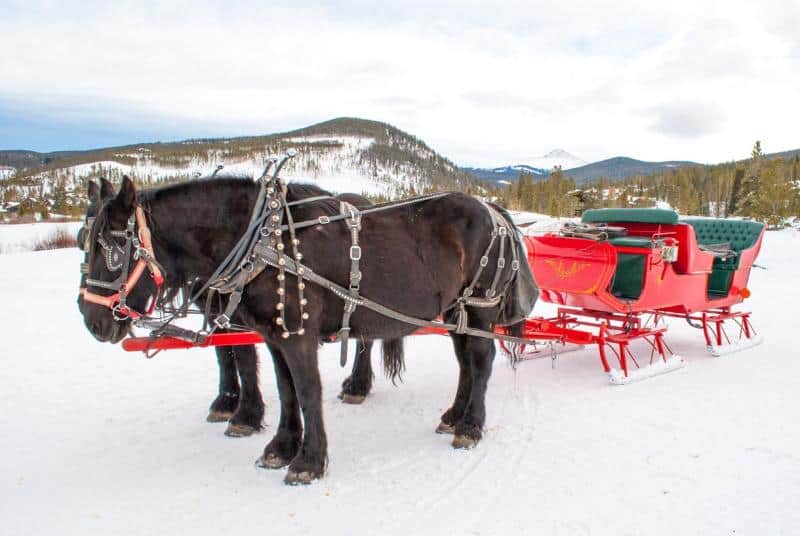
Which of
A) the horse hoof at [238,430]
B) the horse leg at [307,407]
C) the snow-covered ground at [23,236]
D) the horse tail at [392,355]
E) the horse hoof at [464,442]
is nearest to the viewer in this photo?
the horse leg at [307,407]

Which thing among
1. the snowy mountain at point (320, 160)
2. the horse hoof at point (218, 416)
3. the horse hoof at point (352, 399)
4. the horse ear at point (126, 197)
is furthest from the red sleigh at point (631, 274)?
the snowy mountain at point (320, 160)

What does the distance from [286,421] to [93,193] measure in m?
1.96

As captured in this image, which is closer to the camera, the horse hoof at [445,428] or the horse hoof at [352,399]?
the horse hoof at [445,428]

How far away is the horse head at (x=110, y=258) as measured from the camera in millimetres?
3266

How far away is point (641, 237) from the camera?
6324 mm

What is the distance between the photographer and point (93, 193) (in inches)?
132

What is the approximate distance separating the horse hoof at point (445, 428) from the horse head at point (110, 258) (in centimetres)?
245

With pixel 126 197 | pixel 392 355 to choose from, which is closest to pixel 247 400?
pixel 392 355

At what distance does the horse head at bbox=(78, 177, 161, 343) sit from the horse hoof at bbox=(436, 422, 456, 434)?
2451mm

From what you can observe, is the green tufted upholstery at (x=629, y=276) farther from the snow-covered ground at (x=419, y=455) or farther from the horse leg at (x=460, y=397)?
the horse leg at (x=460, y=397)

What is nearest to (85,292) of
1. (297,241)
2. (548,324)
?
(297,241)

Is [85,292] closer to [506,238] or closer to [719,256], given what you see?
[506,238]

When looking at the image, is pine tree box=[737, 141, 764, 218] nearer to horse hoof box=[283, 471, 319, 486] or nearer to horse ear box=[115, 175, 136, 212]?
horse hoof box=[283, 471, 319, 486]

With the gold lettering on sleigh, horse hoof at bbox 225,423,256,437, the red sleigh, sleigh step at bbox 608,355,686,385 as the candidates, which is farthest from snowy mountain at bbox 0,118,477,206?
horse hoof at bbox 225,423,256,437
